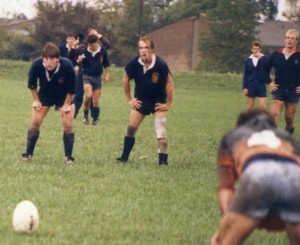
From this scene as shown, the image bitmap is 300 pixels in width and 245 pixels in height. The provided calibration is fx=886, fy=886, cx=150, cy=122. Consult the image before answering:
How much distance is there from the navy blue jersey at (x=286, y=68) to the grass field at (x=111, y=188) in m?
1.73

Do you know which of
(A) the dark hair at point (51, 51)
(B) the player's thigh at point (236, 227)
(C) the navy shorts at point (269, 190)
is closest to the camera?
(C) the navy shorts at point (269, 190)

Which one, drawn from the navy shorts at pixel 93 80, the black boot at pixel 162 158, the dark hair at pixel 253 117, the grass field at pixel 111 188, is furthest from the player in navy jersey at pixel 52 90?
the navy shorts at pixel 93 80

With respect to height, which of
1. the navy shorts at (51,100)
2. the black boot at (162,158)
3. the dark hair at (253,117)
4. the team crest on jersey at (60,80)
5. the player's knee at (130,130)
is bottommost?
the black boot at (162,158)

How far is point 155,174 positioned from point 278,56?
505 cm

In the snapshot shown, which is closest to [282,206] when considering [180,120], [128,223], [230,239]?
[230,239]

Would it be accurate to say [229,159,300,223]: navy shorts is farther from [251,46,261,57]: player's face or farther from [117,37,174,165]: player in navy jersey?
[251,46,261,57]: player's face

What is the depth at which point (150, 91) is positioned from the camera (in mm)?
12742

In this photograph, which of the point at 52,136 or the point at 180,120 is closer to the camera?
the point at 52,136

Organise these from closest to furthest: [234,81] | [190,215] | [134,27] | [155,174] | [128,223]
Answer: [128,223] → [190,215] → [155,174] → [234,81] → [134,27]

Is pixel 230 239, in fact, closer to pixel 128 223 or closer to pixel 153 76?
pixel 128 223

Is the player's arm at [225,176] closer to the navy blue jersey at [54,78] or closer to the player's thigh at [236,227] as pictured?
the player's thigh at [236,227]

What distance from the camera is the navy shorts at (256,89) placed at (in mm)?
20078

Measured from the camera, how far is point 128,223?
838 cm

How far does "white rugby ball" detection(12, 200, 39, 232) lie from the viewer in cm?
764
